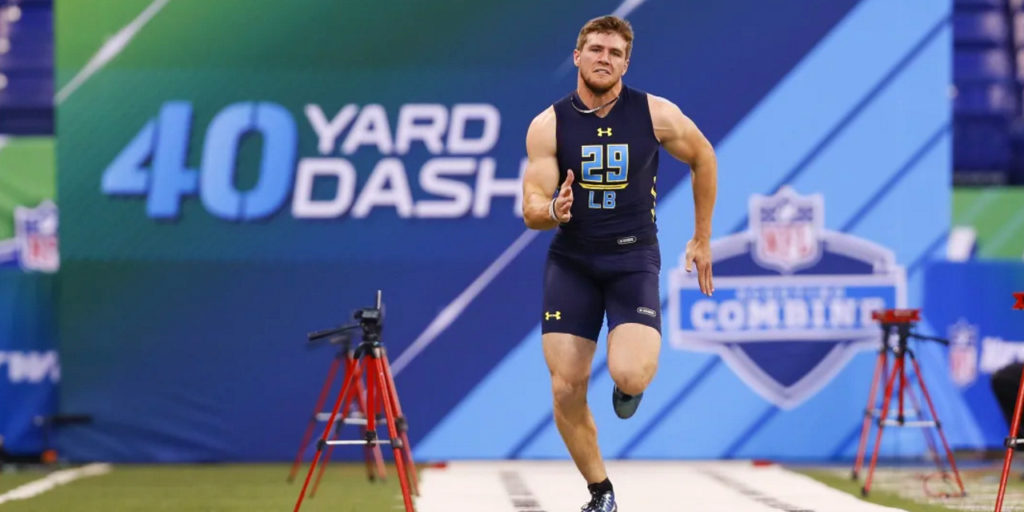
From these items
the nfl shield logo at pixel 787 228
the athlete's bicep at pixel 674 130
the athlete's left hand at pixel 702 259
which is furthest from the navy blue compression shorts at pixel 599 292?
the nfl shield logo at pixel 787 228

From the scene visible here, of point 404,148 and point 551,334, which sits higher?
point 404,148

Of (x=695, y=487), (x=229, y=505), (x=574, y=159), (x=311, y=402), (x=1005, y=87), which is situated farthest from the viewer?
(x=1005, y=87)

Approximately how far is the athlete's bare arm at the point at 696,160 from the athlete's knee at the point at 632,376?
1.56ft

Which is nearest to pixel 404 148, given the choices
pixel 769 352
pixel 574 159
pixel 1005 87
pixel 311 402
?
pixel 311 402

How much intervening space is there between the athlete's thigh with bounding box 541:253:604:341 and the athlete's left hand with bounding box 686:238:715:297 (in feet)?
1.43

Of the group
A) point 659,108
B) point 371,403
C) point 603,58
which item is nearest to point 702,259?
point 659,108

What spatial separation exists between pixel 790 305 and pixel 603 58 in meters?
4.55

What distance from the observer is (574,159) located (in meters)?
6.30

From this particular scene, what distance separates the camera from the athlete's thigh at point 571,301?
630 cm

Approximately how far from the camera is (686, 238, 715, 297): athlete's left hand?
6.35 meters

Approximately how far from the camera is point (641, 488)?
8719mm

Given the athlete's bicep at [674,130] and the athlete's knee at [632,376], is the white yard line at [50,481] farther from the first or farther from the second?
the athlete's bicep at [674,130]

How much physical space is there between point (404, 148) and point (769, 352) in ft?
9.81

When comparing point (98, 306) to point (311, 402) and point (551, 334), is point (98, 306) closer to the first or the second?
point (311, 402)
